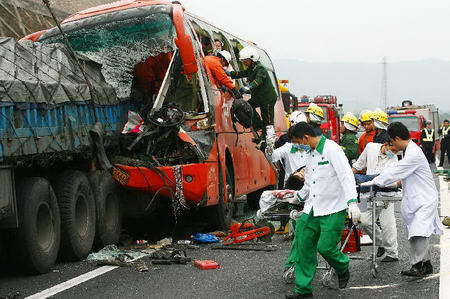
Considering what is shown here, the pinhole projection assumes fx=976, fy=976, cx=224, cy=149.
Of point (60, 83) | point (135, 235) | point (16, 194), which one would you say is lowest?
point (135, 235)

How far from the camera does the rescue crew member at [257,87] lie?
14.8m

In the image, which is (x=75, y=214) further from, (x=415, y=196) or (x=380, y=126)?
(x=380, y=126)

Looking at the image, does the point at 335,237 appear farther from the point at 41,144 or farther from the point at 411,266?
the point at 41,144

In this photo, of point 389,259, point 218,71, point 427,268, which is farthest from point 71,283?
point 218,71

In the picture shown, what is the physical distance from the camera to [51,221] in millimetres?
10406

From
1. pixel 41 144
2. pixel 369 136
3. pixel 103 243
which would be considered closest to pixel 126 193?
pixel 103 243

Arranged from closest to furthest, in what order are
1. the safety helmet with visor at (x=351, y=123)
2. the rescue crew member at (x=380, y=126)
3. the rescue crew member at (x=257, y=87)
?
the rescue crew member at (x=380, y=126) → the rescue crew member at (x=257, y=87) → the safety helmet with visor at (x=351, y=123)

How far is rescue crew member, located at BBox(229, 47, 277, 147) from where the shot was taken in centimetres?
1478

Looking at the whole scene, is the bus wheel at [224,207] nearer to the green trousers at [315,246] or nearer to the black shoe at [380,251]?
the black shoe at [380,251]

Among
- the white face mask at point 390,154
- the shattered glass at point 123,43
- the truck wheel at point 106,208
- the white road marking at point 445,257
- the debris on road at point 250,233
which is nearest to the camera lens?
the white road marking at point 445,257

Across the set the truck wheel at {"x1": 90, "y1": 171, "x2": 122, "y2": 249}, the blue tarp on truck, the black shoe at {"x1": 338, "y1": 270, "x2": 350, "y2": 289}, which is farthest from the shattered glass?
the black shoe at {"x1": 338, "y1": 270, "x2": 350, "y2": 289}

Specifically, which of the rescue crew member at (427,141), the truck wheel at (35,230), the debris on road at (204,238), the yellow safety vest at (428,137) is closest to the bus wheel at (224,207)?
the debris on road at (204,238)

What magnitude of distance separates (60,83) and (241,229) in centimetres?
327

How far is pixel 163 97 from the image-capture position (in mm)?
12750
